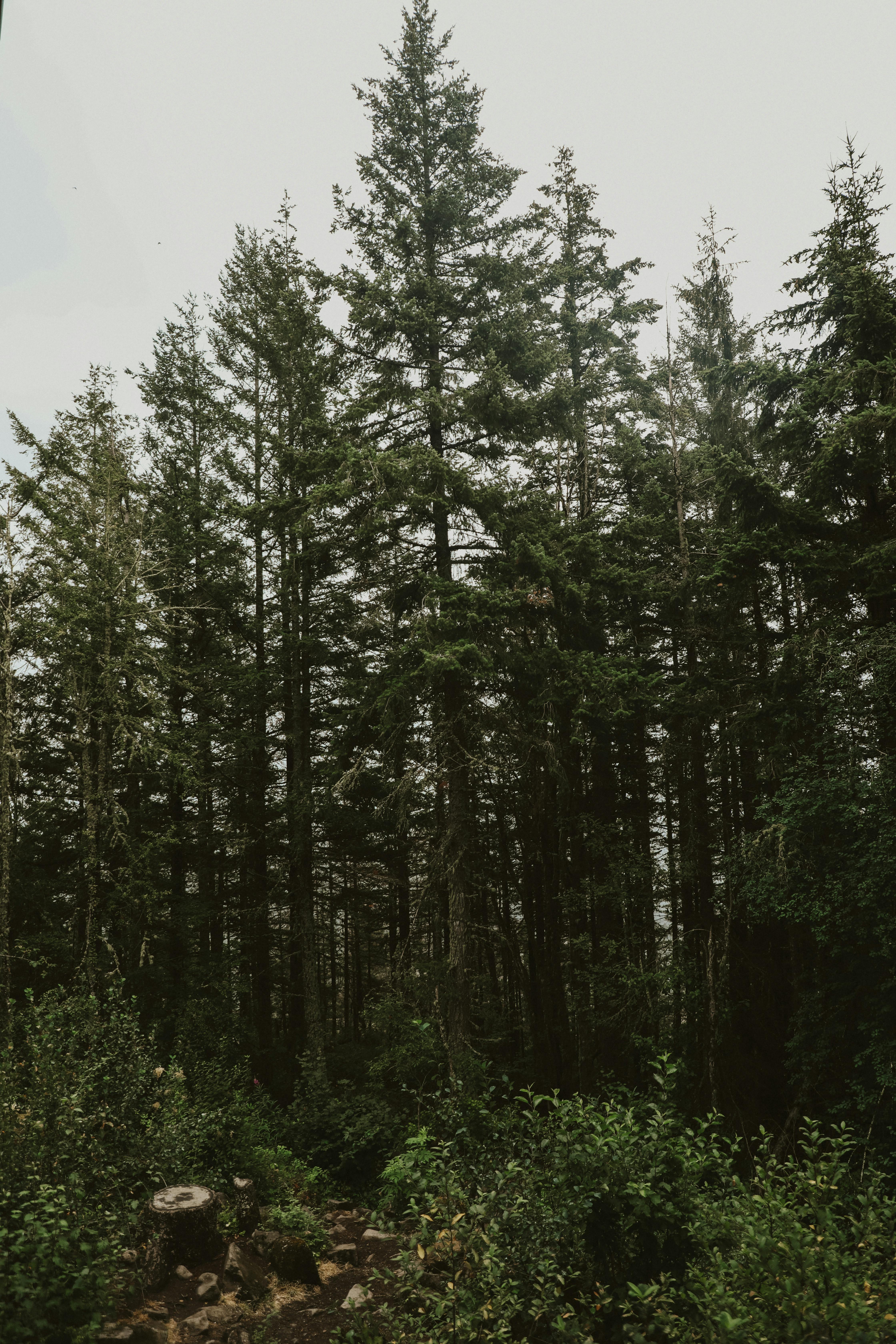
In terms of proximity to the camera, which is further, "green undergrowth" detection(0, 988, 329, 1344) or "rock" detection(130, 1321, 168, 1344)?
"rock" detection(130, 1321, 168, 1344)

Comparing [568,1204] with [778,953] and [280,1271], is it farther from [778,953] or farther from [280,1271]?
[778,953]

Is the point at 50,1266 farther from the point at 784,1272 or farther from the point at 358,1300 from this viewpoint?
the point at 784,1272

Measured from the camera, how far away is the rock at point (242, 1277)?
648 centimetres

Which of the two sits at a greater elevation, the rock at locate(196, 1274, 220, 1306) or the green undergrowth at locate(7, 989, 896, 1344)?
the green undergrowth at locate(7, 989, 896, 1344)

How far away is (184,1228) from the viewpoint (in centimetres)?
657

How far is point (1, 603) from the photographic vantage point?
469 inches

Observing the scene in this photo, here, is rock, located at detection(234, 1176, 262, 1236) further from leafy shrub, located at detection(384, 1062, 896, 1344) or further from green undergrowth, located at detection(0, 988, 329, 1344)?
leafy shrub, located at detection(384, 1062, 896, 1344)

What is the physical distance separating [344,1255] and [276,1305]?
1.34 meters

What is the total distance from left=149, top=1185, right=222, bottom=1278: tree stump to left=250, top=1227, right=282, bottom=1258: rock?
0.59m

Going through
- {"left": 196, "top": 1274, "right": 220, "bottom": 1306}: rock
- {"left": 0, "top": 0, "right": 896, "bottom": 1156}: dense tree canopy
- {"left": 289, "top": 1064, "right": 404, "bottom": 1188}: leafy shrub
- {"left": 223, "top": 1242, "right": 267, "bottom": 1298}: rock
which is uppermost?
{"left": 0, "top": 0, "right": 896, "bottom": 1156}: dense tree canopy

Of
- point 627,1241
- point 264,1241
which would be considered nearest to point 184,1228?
point 264,1241

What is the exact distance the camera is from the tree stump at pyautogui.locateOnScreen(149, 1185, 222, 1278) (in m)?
6.47

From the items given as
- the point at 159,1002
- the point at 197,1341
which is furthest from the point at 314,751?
the point at 197,1341

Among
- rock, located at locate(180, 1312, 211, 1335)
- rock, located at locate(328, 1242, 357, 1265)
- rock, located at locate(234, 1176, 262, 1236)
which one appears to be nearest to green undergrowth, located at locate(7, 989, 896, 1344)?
rock, located at locate(180, 1312, 211, 1335)
